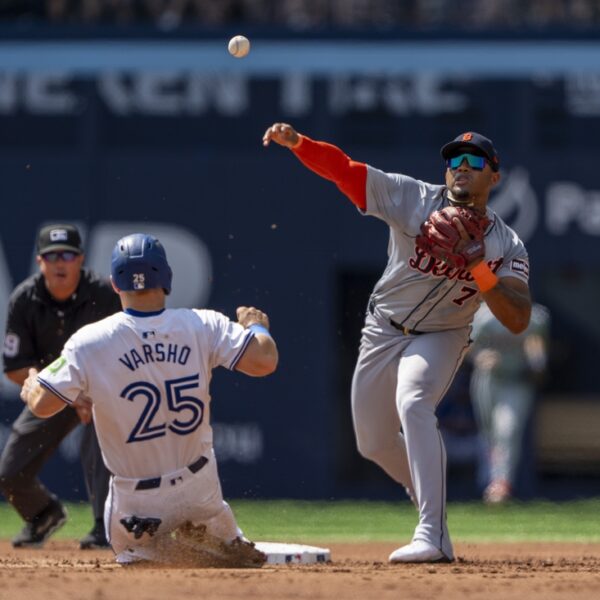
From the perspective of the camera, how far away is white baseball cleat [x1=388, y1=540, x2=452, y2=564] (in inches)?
260

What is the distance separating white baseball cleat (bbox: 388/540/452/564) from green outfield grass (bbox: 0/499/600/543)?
2871 millimetres

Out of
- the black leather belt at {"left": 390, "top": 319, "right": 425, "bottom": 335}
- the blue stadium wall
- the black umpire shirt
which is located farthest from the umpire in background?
the blue stadium wall

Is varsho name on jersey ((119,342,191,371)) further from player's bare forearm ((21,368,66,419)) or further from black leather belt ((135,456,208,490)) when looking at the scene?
black leather belt ((135,456,208,490))

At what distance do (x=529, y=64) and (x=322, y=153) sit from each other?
6838 millimetres

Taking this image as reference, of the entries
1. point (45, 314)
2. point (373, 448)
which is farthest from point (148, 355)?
point (45, 314)

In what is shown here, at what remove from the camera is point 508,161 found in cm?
1320

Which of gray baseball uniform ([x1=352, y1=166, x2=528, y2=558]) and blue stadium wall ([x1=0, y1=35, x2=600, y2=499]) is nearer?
gray baseball uniform ([x1=352, y1=166, x2=528, y2=558])

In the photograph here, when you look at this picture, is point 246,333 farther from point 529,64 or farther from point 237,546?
point 529,64

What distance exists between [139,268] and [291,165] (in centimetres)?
721

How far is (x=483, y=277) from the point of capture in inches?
255

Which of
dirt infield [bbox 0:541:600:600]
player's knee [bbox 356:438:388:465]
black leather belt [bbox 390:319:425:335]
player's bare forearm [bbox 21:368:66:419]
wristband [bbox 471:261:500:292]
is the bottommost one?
dirt infield [bbox 0:541:600:600]

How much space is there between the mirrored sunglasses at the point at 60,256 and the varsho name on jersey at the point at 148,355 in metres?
2.25

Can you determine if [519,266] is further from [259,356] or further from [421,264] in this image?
[259,356]

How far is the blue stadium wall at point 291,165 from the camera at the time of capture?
1302 centimetres
